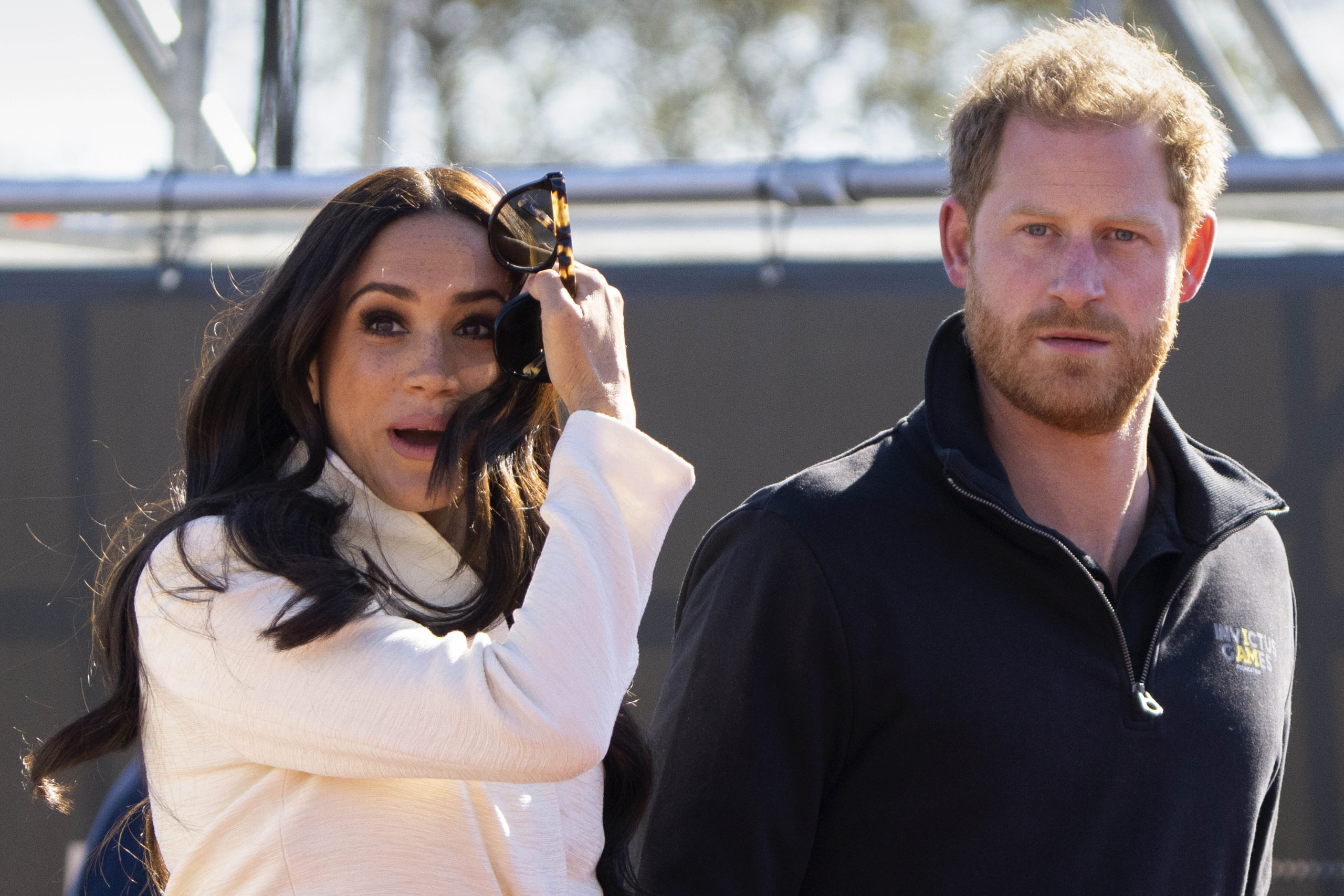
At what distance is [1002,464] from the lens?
192 cm

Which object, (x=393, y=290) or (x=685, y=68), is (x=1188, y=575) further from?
(x=685, y=68)

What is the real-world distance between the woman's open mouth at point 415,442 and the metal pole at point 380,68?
3.16 metres

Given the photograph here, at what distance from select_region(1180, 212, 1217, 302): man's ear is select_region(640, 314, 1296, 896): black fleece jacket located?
452mm

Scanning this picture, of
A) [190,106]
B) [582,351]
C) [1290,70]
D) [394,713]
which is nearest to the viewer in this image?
[394,713]

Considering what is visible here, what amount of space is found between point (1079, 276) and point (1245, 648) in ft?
1.84

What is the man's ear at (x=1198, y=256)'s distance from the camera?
205 centimetres

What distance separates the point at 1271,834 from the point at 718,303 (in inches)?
55.7

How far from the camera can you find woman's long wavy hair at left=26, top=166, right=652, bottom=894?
5.11 feet

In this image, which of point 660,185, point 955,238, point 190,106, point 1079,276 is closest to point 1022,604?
point 1079,276

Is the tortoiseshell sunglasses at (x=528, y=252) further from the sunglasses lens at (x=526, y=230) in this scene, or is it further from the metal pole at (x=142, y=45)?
the metal pole at (x=142, y=45)

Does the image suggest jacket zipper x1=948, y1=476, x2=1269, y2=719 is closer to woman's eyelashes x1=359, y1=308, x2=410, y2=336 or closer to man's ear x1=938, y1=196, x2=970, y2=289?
man's ear x1=938, y1=196, x2=970, y2=289

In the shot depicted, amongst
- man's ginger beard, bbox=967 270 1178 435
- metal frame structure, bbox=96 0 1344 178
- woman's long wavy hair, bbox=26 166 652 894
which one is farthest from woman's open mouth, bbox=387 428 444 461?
metal frame structure, bbox=96 0 1344 178

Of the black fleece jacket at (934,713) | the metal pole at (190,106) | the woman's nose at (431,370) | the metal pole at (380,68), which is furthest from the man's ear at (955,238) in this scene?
the metal pole at (380,68)

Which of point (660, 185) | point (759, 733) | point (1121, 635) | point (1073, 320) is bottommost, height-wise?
point (759, 733)
